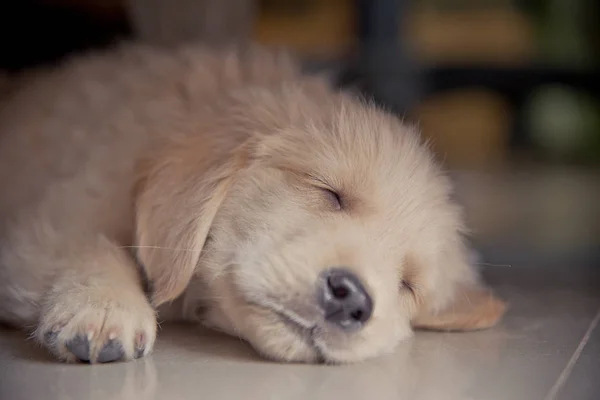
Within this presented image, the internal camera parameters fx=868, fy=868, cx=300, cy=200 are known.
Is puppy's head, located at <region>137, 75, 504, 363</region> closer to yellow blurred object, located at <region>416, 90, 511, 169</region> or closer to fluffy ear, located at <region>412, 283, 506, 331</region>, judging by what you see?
fluffy ear, located at <region>412, 283, 506, 331</region>

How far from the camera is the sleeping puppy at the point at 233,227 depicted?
2025 millimetres

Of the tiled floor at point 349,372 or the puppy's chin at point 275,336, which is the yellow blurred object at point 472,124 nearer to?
the tiled floor at point 349,372

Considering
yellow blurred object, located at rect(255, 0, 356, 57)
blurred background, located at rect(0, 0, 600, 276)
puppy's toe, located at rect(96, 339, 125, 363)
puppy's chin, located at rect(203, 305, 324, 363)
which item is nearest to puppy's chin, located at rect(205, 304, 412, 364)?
puppy's chin, located at rect(203, 305, 324, 363)

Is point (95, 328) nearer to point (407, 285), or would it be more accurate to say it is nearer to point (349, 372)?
point (349, 372)

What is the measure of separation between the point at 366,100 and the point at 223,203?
1.96 ft

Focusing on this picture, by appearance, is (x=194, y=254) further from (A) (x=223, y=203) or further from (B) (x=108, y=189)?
(B) (x=108, y=189)

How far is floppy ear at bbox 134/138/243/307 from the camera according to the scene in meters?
2.19

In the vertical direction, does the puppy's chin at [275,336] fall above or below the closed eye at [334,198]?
below

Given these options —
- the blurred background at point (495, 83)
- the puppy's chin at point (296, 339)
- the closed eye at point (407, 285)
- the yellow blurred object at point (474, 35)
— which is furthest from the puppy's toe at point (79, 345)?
the yellow blurred object at point (474, 35)

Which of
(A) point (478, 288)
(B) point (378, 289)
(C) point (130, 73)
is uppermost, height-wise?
(C) point (130, 73)

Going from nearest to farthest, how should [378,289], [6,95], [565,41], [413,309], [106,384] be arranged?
[106,384] → [378,289] → [413,309] → [6,95] → [565,41]

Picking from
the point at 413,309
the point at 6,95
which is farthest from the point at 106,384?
the point at 6,95

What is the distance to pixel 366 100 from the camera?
2.56m

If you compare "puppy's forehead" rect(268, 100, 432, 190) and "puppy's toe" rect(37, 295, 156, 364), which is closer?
"puppy's toe" rect(37, 295, 156, 364)
